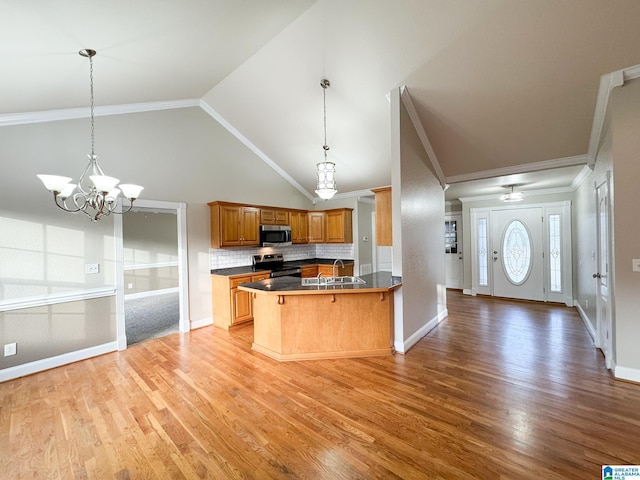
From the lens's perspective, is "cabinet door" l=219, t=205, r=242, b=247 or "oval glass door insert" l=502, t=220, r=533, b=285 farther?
"oval glass door insert" l=502, t=220, r=533, b=285

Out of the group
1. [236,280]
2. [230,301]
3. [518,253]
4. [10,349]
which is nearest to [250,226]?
[236,280]

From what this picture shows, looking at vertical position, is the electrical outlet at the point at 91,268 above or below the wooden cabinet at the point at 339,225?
below

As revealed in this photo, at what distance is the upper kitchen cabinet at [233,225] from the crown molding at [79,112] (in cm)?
161

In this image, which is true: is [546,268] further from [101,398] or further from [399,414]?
[101,398]

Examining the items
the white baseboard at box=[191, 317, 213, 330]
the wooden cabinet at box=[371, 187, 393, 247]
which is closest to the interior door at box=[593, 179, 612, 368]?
the wooden cabinet at box=[371, 187, 393, 247]

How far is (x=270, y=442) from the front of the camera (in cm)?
198

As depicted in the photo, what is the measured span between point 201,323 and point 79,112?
338cm

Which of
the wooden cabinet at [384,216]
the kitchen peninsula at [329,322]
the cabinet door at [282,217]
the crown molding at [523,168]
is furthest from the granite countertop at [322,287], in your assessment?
the crown molding at [523,168]

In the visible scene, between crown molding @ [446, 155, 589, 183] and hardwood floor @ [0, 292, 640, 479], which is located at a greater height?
crown molding @ [446, 155, 589, 183]

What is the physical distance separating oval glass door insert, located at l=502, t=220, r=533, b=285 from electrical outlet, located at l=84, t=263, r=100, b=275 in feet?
25.0

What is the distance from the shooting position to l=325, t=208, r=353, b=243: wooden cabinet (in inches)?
253

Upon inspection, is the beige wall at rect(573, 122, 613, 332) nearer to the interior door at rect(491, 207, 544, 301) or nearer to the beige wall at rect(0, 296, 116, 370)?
the interior door at rect(491, 207, 544, 301)

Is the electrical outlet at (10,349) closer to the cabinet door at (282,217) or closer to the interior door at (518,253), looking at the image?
the cabinet door at (282,217)

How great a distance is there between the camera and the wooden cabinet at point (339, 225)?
642 centimetres
